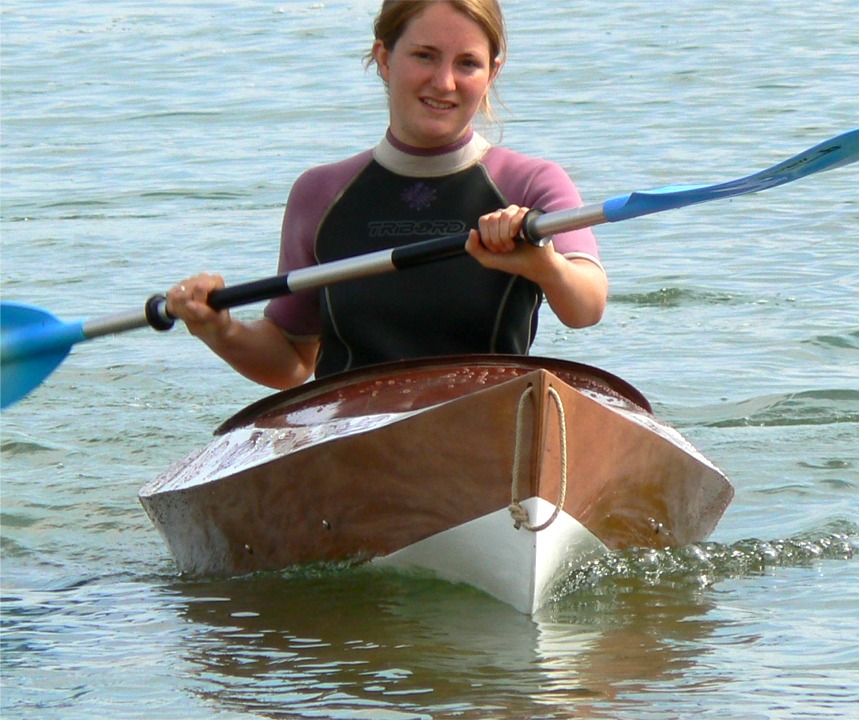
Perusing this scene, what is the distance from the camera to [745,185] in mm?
3646

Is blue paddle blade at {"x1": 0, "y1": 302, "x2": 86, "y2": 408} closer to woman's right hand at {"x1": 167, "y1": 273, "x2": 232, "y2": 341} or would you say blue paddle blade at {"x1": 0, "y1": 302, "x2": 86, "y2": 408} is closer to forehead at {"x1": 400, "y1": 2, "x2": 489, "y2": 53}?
woman's right hand at {"x1": 167, "y1": 273, "x2": 232, "y2": 341}

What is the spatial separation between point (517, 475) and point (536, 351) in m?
3.15

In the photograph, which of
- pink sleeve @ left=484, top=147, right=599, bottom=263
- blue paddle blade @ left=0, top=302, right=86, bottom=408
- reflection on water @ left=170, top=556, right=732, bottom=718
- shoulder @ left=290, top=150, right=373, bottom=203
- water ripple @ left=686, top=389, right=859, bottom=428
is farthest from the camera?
water ripple @ left=686, top=389, right=859, bottom=428

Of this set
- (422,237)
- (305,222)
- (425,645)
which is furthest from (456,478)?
(305,222)

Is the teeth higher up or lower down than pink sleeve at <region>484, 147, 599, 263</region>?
higher up

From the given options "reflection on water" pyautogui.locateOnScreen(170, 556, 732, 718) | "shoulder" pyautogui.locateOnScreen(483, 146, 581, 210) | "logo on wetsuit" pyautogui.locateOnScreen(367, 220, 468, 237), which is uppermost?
"shoulder" pyautogui.locateOnScreen(483, 146, 581, 210)

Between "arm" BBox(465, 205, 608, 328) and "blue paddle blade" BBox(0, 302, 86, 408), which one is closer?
"arm" BBox(465, 205, 608, 328)

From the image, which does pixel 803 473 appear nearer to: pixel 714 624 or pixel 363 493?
pixel 714 624

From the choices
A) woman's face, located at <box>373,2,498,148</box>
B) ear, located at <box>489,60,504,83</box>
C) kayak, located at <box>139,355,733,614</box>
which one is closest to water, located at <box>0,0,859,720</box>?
kayak, located at <box>139,355,733,614</box>

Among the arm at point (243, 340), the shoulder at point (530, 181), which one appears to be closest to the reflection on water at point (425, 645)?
the arm at point (243, 340)

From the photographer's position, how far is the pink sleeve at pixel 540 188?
12.8 feet

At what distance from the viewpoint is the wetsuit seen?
3973 mm

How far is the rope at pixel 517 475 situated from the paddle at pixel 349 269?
1.14 feet

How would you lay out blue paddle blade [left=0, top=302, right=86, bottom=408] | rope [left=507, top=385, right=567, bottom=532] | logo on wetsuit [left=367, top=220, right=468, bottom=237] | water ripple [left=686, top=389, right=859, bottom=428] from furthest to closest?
water ripple [left=686, top=389, right=859, bottom=428] < blue paddle blade [left=0, top=302, right=86, bottom=408] < logo on wetsuit [left=367, top=220, right=468, bottom=237] < rope [left=507, top=385, right=567, bottom=532]
